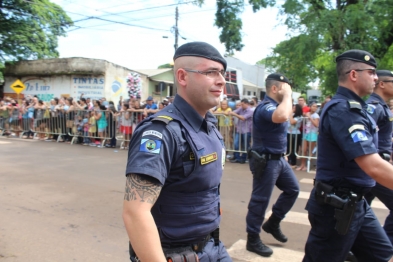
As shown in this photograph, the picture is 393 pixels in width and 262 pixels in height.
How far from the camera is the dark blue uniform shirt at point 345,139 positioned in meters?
2.35

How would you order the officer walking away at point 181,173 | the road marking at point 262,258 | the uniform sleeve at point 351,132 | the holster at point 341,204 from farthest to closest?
the road marking at point 262,258, the holster at point 341,204, the uniform sleeve at point 351,132, the officer walking away at point 181,173

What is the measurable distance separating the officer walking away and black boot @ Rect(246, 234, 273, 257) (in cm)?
181

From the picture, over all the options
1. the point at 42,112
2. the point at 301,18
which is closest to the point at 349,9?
the point at 301,18

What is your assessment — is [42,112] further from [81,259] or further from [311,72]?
[81,259]

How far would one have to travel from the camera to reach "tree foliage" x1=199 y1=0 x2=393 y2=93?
969 cm

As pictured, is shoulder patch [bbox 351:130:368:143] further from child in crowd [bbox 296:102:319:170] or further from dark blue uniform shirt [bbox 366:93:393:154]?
child in crowd [bbox 296:102:319:170]

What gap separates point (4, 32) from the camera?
2406cm

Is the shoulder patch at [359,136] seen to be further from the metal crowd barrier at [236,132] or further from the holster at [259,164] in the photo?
the metal crowd barrier at [236,132]

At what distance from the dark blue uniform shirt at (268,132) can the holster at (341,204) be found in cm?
123

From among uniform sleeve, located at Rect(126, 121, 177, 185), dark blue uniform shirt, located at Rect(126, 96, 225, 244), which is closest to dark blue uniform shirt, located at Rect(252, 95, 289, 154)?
dark blue uniform shirt, located at Rect(126, 96, 225, 244)

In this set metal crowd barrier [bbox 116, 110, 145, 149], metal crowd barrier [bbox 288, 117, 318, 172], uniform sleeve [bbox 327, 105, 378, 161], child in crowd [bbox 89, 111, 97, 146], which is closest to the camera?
uniform sleeve [bbox 327, 105, 378, 161]

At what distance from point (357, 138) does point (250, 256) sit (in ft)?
6.27

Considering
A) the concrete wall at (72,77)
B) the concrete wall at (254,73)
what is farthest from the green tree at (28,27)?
the concrete wall at (254,73)

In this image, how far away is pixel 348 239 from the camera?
2.49 m
